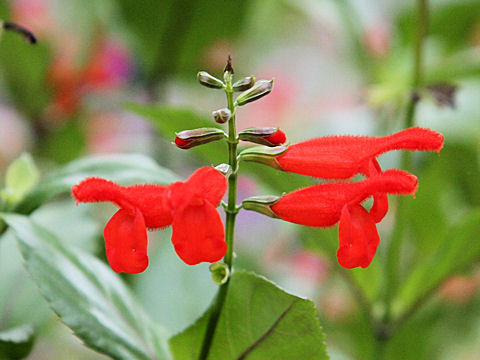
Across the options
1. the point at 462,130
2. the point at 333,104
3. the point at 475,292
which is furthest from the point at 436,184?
the point at 333,104

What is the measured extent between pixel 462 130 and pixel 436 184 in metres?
0.07

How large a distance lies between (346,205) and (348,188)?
1cm

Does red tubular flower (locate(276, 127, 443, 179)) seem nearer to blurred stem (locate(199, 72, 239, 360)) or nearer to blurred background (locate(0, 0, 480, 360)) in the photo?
blurred stem (locate(199, 72, 239, 360))

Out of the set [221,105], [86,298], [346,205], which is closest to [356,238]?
[346,205]

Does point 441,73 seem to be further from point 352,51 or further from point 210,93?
point 210,93

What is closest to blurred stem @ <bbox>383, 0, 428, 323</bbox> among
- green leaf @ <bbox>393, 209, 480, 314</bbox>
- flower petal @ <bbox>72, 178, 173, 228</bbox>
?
green leaf @ <bbox>393, 209, 480, 314</bbox>

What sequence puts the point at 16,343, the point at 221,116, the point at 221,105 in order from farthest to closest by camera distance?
the point at 221,105, the point at 16,343, the point at 221,116

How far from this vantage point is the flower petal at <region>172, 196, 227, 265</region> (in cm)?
30

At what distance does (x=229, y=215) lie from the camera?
333 millimetres


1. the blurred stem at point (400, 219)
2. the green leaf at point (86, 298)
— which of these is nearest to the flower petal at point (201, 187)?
the green leaf at point (86, 298)

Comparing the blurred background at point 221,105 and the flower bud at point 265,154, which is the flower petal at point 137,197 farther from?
the blurred background at point 221,105

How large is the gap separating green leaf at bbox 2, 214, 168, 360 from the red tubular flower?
141 mm

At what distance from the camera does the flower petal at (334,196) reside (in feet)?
1.10

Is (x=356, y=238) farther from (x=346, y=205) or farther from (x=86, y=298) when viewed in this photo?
(x=86, y=298)
